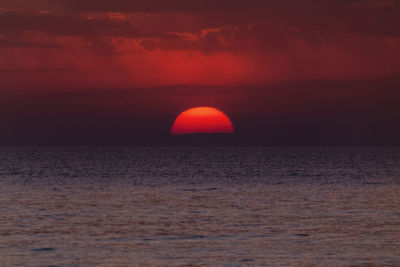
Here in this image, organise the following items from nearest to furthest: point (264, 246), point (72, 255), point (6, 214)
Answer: point (72, 255)
point (264, 246)
point (6, 214)

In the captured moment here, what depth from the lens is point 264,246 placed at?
82.0 feet

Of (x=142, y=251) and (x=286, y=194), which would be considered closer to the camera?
(x=142, y=251)

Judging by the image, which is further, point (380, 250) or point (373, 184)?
point (373, 184)

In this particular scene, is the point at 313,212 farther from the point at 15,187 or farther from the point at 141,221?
the point at 15,187

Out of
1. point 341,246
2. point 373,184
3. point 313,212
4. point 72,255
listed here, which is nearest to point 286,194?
point 313,212

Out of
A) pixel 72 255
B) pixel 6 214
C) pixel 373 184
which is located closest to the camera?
pixel 72 255

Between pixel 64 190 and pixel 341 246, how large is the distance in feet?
109

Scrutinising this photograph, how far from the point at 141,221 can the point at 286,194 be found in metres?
19.6

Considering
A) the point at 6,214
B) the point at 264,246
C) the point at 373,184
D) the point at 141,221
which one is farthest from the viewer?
the point at 373,184

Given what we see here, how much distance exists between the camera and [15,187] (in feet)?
187

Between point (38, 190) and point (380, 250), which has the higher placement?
point (38, 190)

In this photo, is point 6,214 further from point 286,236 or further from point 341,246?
point 341,246

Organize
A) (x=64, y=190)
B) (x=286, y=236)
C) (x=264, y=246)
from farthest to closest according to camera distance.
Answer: (x=64, y=190), (x=286, y=236), (x=264, y=246)

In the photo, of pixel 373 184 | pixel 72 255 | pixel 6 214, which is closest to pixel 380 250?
pixel 72 255
